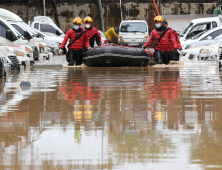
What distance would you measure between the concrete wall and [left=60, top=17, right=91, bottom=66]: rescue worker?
2815 cm

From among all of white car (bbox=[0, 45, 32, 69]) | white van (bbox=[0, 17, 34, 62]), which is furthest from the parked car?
white car (bbox=[0, 45, 32, 69])

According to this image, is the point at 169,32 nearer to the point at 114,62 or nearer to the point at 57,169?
the point at 114,62

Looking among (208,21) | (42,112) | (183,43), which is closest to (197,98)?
(42,112)

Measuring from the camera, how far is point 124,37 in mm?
32781

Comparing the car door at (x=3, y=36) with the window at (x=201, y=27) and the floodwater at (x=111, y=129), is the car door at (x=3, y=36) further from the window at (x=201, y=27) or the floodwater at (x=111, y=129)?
the window at (x=201, y=27)

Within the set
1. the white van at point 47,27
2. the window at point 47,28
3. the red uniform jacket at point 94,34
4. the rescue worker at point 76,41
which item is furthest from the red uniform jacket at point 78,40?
the window at point 47,28

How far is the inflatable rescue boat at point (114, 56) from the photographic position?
15.3m

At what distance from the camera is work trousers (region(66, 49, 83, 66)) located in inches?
621

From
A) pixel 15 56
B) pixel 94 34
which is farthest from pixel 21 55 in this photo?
pixel 94 34

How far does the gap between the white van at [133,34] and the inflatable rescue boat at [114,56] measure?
1699 cm

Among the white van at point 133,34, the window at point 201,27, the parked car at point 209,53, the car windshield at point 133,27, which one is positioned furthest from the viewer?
the car windshield at point 133,27

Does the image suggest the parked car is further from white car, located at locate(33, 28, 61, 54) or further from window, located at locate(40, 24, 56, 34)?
window, located at locate(40, 24, 56, 34)

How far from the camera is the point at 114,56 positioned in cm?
1533

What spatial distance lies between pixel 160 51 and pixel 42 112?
10.2 metres
